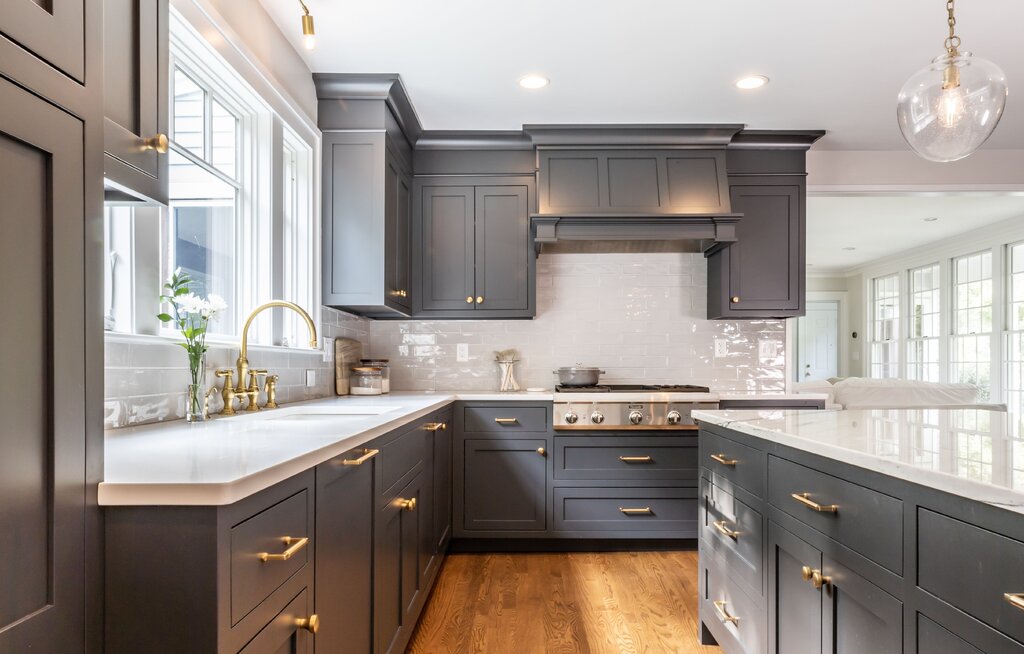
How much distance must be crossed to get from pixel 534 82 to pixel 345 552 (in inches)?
95.8

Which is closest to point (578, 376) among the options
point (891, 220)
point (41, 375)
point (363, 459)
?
point (363, 459)

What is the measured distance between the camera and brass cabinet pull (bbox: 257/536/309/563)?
1.06m

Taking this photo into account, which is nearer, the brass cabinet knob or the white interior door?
the brass cabinet knob

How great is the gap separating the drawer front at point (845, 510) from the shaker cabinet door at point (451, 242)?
245 centimetres

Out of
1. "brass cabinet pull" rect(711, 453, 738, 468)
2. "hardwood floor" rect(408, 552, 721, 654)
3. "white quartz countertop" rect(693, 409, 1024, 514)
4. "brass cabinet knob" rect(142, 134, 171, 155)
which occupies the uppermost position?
"brass cabinet knob" rect(142, 134, 171, 155)

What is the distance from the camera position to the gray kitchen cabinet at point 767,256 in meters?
3.83

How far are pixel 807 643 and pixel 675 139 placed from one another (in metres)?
2.90

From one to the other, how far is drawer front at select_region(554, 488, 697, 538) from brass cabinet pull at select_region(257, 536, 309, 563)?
7.97 ft

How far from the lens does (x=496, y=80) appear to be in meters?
3.06

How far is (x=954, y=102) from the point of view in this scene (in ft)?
5.63

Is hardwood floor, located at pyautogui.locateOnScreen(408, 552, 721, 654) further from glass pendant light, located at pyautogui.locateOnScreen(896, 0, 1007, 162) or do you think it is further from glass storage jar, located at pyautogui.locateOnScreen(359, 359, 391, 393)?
glass pendant light, located at pyautogui.locateOnScreen(896, 0, 1007, 162)

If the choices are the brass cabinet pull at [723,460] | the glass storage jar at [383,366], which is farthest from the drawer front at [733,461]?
the glass storage jar at [383,366]

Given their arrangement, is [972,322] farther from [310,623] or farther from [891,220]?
[310,623]

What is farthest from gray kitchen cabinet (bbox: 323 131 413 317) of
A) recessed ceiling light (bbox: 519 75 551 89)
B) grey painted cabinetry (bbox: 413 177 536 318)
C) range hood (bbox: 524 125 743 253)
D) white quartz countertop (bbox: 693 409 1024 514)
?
white quartz countertop (bbox: 693 409 1024 514)
